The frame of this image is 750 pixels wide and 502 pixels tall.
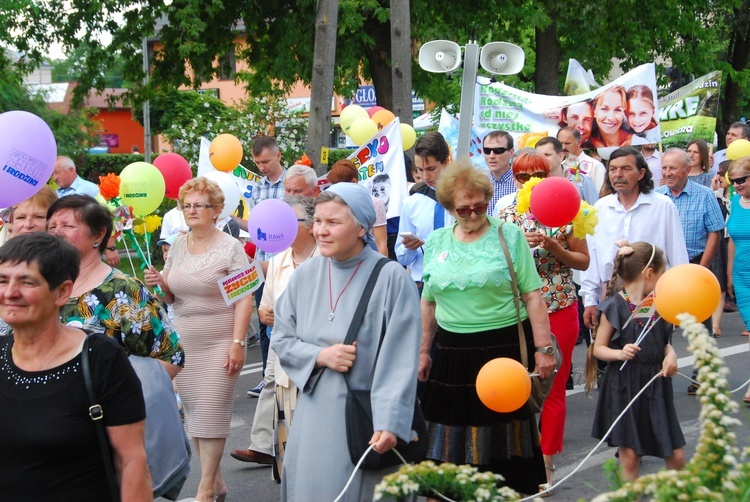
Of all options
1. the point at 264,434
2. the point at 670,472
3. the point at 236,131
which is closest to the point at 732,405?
the point at 670,472

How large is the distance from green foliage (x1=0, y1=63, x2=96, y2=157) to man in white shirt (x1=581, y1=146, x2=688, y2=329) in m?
18.7

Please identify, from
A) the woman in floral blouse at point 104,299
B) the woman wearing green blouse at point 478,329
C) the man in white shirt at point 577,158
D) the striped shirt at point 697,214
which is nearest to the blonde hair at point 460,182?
the woman wearing green blouse at point 478,329

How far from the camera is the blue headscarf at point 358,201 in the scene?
437cm

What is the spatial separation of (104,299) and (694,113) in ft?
41.3

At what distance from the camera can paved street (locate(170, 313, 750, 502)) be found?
6.28 meters

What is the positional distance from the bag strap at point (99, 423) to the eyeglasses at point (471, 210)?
2.37 meters

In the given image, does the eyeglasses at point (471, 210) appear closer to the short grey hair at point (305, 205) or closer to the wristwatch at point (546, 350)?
the wristwatch at point (546, 350)

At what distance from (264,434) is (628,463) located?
2442 mm

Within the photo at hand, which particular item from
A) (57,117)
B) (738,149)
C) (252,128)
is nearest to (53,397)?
(738,149)

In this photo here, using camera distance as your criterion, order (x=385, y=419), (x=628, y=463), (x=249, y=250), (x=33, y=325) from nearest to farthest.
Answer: (x=33, y=325)
(x=385, y=419)
(x=628, y=463)
(x=249, y=250)

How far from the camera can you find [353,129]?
10.7m

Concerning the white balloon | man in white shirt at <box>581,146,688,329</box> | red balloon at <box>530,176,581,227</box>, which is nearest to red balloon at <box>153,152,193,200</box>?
the white balloon

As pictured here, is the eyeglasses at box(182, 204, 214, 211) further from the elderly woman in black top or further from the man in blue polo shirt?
the man in blue polo shirt

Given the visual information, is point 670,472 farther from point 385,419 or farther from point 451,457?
point 451,457
